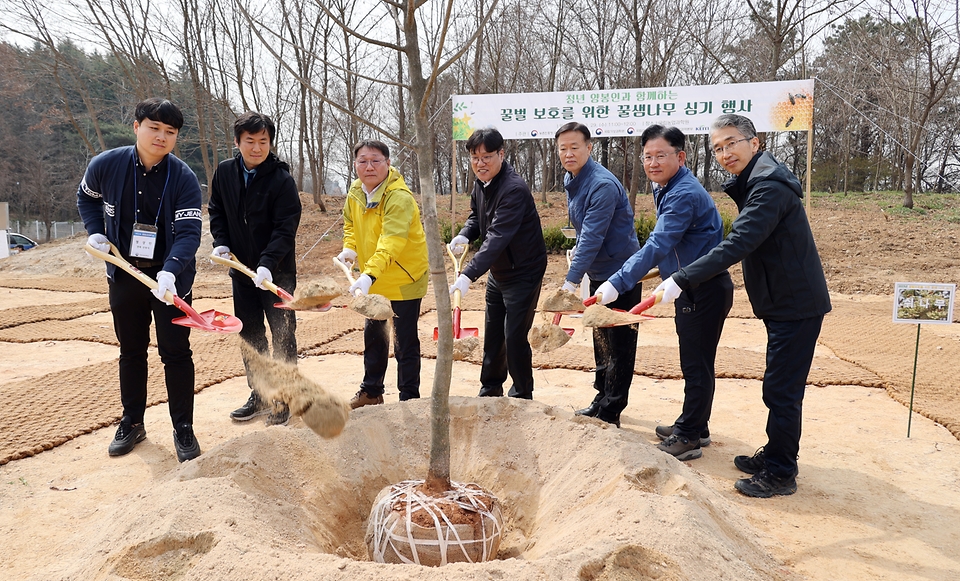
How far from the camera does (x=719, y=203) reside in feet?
50.8

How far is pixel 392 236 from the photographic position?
3275 millimetres

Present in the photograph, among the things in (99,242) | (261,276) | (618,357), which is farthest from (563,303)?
(99,242)

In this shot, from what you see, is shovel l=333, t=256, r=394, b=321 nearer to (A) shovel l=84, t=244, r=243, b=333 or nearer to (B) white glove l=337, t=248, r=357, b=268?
(A) shovel l=84, t=244, r=243, b=333

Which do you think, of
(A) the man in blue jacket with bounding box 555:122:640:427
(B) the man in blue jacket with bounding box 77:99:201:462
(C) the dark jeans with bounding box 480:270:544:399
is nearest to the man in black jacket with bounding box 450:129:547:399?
(C) the dark jeans with bounding box 480:270:544:399

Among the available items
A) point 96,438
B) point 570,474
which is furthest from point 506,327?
point 96,438

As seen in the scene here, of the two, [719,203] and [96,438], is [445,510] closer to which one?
[96,438]

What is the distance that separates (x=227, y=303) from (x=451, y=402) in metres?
6.45

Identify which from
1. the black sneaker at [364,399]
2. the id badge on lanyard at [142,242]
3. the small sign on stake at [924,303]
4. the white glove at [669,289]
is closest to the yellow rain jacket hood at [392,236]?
the black sneaker at [364,399]

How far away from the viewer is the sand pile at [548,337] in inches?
116

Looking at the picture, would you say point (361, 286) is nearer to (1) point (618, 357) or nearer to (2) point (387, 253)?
(2) point (387, 253)

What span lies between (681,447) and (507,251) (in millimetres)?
1377

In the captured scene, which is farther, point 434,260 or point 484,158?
point 484,158

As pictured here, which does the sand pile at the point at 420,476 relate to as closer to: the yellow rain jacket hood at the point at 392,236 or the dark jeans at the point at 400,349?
the dark jeans at the point at 400,349

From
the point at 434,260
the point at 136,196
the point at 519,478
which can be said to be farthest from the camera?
the point at 136,196
